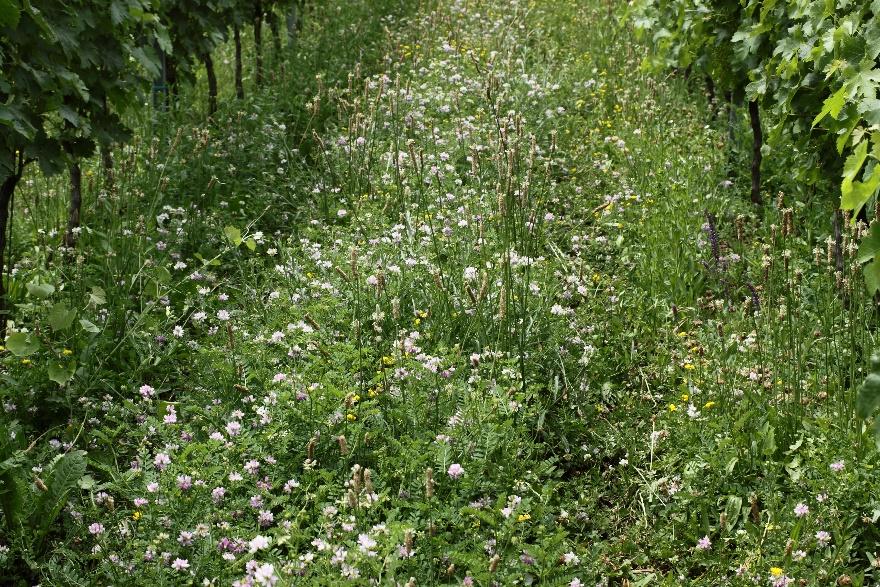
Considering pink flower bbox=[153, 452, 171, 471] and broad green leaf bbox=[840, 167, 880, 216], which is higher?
broad green leaf bbox=[840, 167, 880, 216]

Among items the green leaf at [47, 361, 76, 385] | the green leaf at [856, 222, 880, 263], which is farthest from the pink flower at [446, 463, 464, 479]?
the green leaf at [47, 361, 76, 385]

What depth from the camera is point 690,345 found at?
13.9 feet

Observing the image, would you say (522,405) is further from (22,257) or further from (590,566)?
(22,257)

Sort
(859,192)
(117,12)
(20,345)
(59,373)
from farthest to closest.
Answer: (117,12), (59,373), (20,345), (859,192)

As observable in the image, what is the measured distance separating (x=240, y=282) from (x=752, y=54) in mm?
3201

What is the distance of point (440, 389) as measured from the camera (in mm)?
3521

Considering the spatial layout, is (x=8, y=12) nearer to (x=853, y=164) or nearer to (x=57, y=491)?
(x=57, y=491)

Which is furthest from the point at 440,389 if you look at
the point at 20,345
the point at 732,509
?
the point at 20,345

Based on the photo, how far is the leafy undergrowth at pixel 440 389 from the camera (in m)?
2.91

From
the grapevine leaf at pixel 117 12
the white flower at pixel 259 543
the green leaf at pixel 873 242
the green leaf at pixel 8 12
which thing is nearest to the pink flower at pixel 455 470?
the white flower at pixel 259 543

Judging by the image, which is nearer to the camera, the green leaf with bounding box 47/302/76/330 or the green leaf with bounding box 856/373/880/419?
the green leaf with bounding box 856/373/880/419

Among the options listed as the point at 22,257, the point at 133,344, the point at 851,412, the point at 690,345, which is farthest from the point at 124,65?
the point at 851,412

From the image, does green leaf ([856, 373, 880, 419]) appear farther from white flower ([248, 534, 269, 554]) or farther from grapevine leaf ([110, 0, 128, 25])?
grapevine leaf ([110, 0, 128, 25])

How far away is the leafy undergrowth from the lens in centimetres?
291
